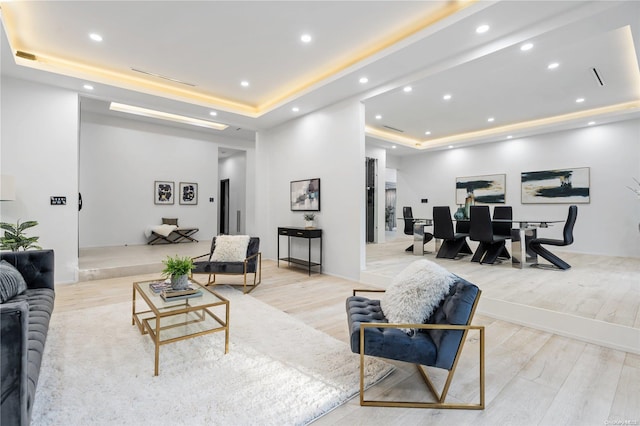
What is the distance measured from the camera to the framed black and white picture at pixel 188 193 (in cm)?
846

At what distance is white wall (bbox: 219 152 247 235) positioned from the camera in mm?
10797

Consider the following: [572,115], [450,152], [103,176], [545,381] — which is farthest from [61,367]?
[450,152]

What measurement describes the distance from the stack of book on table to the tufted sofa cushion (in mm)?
1532

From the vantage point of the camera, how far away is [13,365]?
1292 mm

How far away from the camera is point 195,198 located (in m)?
8.72

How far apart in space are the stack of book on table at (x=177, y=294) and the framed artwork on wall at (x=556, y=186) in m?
8.21

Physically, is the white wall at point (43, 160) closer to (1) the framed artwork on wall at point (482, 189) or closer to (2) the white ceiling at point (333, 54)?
(2) the white ceiling at point (333, 54)

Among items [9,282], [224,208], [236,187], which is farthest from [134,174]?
[9,282]

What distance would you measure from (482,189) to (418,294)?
306 inches

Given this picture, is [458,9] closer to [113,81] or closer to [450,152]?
[113,81]

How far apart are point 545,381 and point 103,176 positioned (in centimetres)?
888

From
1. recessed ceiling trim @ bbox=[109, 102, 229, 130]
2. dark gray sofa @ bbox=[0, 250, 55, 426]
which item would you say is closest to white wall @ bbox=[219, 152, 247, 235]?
recessed ceiling trim @ bbox=[109, 102, 229, 130]

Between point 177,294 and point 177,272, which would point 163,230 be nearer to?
point 177,272

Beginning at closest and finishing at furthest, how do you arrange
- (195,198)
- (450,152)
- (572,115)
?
1. (572,115)
2. (195,198)
3. (450,152)
